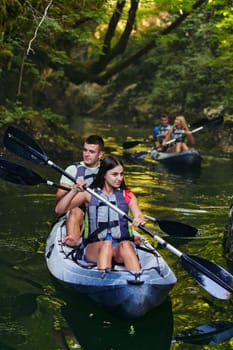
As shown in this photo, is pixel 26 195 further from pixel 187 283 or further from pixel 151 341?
pixel 151 341

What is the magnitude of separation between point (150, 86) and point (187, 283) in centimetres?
2032

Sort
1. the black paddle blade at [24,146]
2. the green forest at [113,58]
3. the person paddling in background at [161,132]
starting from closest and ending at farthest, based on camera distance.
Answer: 1. the black paddle blade at [24,146]
2. the green forest at [113,58]
3. the person paddling in background at [161,132]

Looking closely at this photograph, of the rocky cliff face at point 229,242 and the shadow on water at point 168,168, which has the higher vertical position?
the shadow on water at point 168,168

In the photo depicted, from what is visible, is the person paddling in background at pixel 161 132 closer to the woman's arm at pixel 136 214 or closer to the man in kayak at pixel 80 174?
the man in kayak at pixel 80 174

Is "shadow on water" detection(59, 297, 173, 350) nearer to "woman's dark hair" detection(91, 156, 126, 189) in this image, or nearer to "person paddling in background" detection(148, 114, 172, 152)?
"woman's dark hair" detection(91, 156, 126, 189)

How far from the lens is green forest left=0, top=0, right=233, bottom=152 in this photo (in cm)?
1176

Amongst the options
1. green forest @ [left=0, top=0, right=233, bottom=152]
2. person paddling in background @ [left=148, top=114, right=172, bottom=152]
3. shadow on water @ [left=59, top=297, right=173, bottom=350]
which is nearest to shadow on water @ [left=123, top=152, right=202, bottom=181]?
person paddling in background @ [left=148, top=114, right=172, bottom=152]

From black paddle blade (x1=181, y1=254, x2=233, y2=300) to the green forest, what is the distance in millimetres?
4496

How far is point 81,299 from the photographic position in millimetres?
4859

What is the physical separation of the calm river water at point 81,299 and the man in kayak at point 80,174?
49 centimetres

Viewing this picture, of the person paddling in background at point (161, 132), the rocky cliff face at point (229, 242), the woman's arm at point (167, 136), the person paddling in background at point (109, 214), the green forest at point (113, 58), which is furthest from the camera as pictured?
the person paddling in background at point (161, 132)

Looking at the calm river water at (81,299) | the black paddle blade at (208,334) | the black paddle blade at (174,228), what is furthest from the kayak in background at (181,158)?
the black paddle blade at (208,334)

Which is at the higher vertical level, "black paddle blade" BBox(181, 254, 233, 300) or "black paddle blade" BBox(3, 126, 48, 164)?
"black paddle blade" BBox(3, 126, 48, 164)

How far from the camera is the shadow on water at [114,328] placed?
4.07 m
